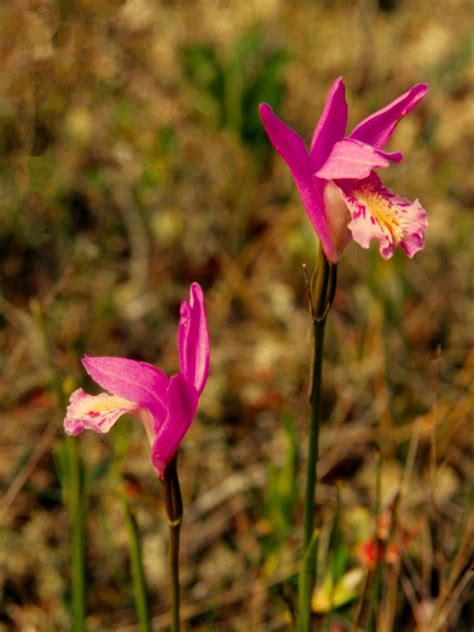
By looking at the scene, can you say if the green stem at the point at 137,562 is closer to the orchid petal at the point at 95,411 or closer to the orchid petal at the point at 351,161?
the orchid petal at the point at 95,411

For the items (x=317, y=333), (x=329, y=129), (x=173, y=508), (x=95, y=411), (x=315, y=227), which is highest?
(x=329, y=129)

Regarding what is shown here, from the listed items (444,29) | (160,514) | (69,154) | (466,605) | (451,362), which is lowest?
(466,605)

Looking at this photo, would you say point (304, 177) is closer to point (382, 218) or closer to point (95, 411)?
point (382, 218)

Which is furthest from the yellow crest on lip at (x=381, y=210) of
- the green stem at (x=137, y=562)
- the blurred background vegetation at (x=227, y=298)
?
the blurred background vegetation at (x=227, y=298)

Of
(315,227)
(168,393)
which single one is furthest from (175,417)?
(315,227)

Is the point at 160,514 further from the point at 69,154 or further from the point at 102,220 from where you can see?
the point at 69,154

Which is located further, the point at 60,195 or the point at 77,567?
the point at 60,195

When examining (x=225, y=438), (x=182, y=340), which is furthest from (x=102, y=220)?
(x=182, y=340)
